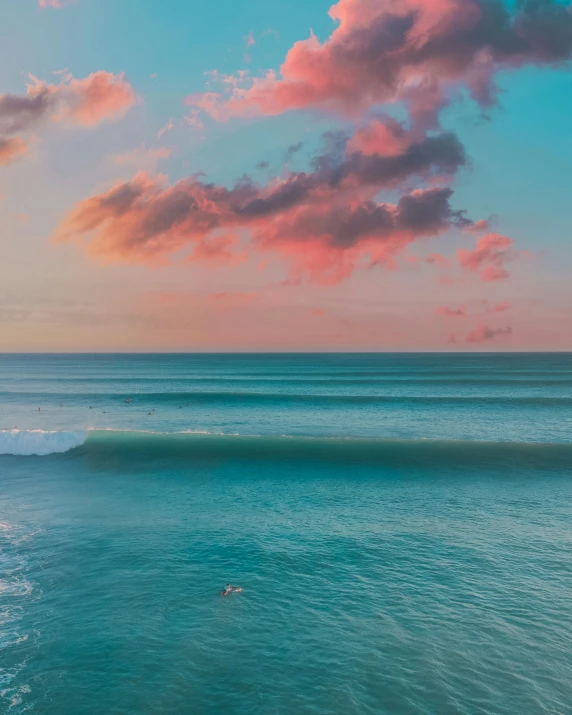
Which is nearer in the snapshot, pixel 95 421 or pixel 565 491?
pixel 565 491

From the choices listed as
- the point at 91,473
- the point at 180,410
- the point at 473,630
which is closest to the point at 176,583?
the point at 473,630

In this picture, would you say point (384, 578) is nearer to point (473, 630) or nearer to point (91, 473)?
point (473, 630)

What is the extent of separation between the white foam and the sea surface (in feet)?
0.63

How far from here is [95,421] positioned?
5125 cm

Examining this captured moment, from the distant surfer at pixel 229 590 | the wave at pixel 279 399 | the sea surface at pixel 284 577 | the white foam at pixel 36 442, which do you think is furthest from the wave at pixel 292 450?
the wave at pixel 279 399

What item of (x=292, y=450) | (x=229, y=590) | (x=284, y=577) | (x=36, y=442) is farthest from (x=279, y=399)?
(x=229, y=590)

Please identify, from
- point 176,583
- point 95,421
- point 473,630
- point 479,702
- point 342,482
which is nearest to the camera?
point 479,702

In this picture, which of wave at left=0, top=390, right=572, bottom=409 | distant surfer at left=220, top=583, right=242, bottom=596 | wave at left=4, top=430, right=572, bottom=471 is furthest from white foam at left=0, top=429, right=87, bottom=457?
wave at left=0, top=390, right=572, bottom=409

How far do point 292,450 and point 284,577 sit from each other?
20.0 meters

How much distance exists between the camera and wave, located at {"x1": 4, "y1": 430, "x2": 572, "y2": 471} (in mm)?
32594

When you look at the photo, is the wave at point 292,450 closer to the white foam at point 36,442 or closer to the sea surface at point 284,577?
the white foam at point 36,442

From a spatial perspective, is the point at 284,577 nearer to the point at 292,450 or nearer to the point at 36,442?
the point at 292,450

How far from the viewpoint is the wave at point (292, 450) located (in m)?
32.6

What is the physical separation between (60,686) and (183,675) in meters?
2.82
